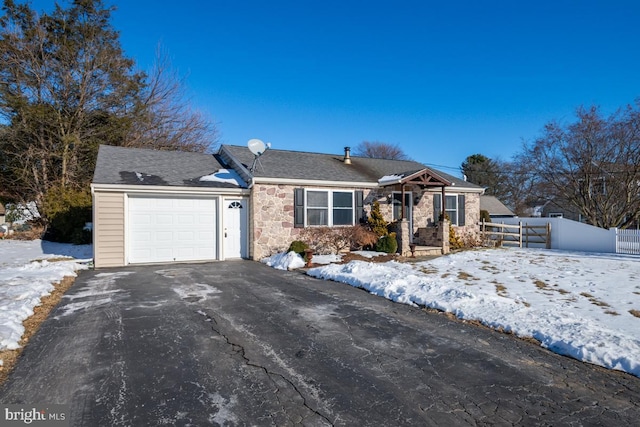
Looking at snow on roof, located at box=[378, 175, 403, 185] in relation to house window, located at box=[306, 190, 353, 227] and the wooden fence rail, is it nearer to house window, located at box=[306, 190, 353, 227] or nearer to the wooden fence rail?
house window, located at box=[306, 190, 353, 227]

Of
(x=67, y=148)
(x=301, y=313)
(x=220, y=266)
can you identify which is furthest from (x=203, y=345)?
(x=67, y=148)

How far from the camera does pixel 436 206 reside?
15586 mm

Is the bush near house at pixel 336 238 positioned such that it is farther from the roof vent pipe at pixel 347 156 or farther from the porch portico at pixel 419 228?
the roof vent pipe at pixel 347 156

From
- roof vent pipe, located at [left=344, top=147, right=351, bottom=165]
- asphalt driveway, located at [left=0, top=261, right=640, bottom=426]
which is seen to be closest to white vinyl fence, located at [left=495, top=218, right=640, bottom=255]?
roof vent pipe, located at [left=344, top=147, right=351, bottom=165]

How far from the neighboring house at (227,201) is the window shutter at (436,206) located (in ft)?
0.14

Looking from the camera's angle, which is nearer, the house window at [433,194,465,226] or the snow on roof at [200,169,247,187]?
the snow on roof at [200,169,247,187]

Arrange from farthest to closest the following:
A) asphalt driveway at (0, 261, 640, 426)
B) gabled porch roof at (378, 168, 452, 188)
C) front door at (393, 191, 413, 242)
Answer: front door at (393, 191, 413, 242) → gabled porch roof at (378, 168, 452, 188) → asphalt driveway at (0, 261, 640, 426)

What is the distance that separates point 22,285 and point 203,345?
17.5 ft

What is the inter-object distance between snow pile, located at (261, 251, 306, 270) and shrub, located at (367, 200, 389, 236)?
12.4ft

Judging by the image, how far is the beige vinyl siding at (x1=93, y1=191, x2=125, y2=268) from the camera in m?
10.4

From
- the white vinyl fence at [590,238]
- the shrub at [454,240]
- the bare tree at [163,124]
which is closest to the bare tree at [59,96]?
the bare tree at [163,124]

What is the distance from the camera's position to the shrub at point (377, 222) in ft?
44.9

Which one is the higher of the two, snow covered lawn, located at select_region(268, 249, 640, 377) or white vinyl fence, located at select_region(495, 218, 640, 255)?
white vinyl fence, located at select_region(495, 218, 640, 255)

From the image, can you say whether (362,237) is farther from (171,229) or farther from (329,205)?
(171,229)
